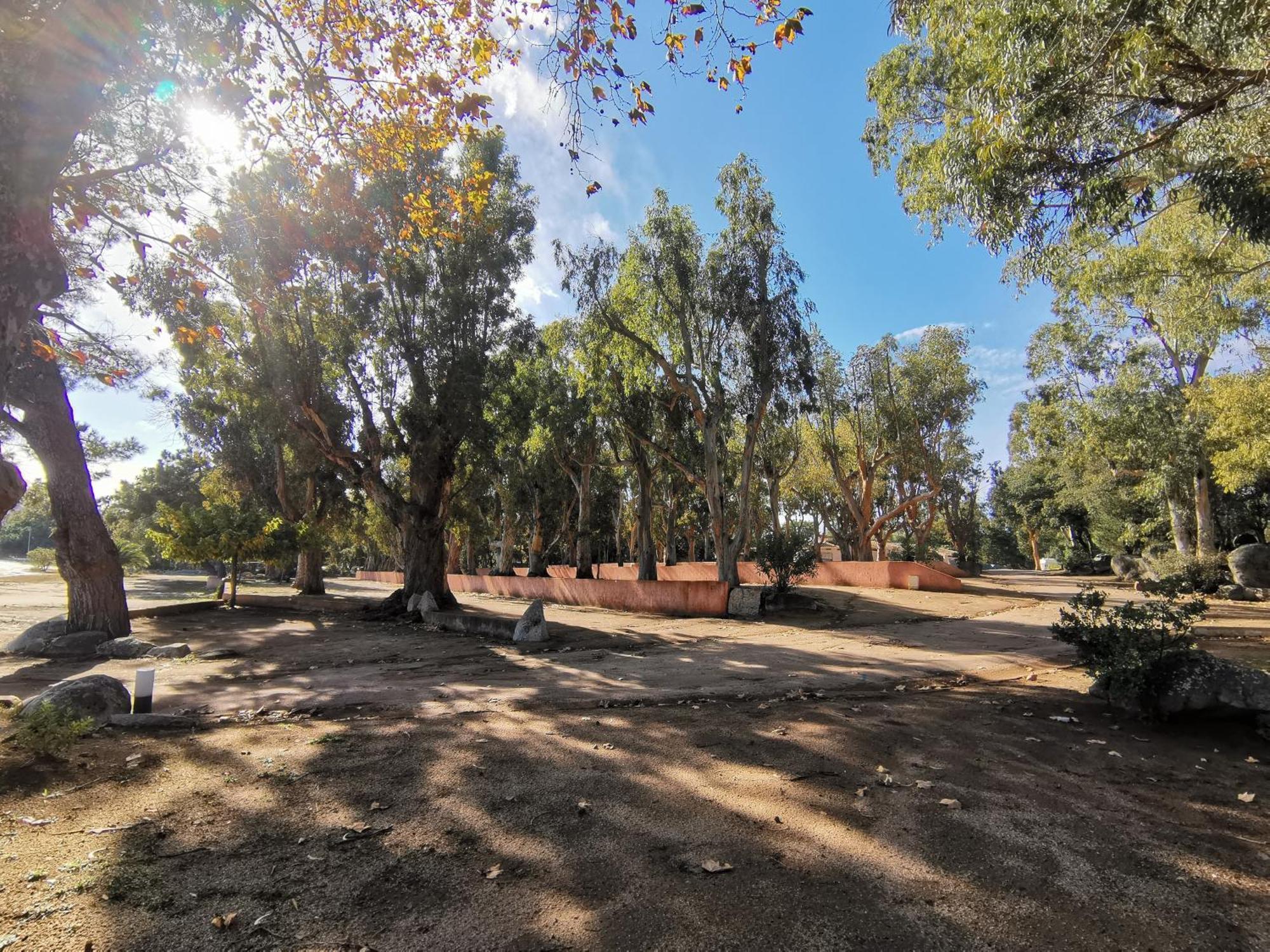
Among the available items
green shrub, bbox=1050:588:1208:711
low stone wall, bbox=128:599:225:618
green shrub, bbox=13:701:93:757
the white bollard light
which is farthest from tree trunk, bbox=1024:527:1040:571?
green shrub, bbox=13:701:93:757

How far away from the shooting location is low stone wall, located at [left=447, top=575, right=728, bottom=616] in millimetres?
17266

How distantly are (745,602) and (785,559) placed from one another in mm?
1873

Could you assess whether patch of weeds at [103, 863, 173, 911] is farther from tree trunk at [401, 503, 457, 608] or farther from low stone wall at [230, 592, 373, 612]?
low stone wall at [230, 592, 373, 612]

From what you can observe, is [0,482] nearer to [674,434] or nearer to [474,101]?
[474,101]

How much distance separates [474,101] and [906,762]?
6684mm

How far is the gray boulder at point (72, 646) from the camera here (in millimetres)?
9993

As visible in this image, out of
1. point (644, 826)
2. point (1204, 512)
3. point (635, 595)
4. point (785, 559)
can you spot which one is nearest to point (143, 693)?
point (644, 826)

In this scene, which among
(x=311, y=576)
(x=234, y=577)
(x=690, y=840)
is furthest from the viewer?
(x=311, y=576)

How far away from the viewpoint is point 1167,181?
898cm

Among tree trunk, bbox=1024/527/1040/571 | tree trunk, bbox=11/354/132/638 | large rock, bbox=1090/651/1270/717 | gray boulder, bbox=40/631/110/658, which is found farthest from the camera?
tree trunk, bbox=1024/527/1040/571

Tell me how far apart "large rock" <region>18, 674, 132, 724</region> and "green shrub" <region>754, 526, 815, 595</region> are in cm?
1509

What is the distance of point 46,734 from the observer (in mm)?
3822

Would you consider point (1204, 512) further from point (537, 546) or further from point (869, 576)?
point (537, 546)

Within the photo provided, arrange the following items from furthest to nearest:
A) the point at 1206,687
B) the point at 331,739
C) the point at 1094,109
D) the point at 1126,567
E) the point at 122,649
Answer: the point at 1126,567
the point at 122,649
the point at 1094,109
the point at 1206,687
the point at 331,739
